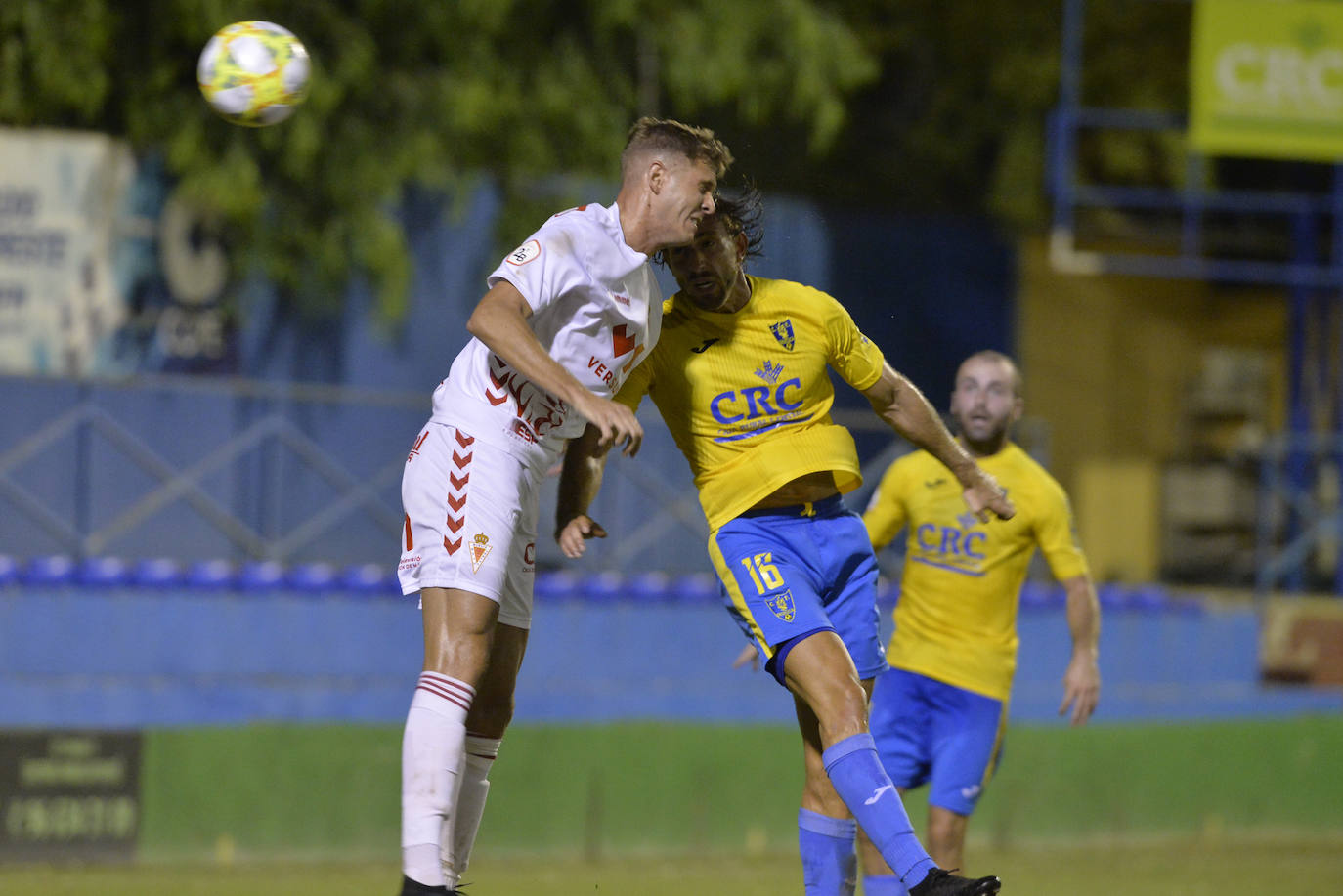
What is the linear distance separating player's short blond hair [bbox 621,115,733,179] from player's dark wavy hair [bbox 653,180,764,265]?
165mm

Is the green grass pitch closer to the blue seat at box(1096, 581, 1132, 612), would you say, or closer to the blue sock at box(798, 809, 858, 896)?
the blue seat at box(1096, 581, 1132, 612)

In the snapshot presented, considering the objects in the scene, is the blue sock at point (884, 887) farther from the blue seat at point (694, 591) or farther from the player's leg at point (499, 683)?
the blue seat at point (694, 591)

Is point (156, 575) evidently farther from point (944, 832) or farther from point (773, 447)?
point (773, 447)

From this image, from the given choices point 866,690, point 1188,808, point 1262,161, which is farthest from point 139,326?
point 1262,161

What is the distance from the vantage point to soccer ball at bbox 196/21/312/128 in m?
6.45

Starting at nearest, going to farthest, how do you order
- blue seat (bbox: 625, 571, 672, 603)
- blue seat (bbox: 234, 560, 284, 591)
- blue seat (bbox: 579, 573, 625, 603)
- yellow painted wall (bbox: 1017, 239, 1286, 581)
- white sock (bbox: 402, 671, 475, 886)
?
A: 1. white sock (bbox: 402, 671, 475, 886)
2. blue seat (bbox: 234, 560, 284, 591)
3. blue seat (bbox: 579, 573, 625, 603)
4. blue seat (bbox: 625, 571, 672, 603)
5. yellow painted wall (bbox: 1017, 239, 1286, 581)

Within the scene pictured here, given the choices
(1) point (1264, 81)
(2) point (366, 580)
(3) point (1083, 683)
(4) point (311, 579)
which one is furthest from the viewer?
(1) point (1264, 81)

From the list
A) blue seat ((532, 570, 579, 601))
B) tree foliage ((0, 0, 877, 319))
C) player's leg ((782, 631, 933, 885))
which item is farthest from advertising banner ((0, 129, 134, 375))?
player's leg ((782, 631, 933, 885))

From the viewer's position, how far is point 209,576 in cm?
1157

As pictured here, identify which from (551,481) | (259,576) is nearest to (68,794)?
Answer: (259,576)

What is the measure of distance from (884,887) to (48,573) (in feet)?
23.2

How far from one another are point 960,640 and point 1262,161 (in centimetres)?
1264

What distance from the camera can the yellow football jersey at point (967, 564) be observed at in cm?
709

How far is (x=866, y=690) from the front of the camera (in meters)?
5.61
